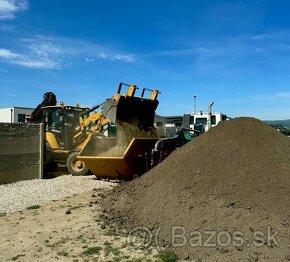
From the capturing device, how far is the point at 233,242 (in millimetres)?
5059

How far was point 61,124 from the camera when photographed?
48.1 feet

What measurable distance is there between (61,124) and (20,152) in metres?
2.82

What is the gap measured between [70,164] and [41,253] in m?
7.89

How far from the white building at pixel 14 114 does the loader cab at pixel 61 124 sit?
21.8 m

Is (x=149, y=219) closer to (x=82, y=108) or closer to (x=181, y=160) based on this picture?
(x=181, y=160)

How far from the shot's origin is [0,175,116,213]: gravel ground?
28.6ft

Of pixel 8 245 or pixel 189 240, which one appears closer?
pixel 189 240

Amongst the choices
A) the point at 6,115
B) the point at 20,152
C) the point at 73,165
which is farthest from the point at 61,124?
the point at 6,115

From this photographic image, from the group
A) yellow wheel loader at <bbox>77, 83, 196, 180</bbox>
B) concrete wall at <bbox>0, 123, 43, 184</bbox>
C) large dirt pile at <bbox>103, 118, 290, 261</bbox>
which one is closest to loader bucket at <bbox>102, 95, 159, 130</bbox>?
yellow wheel loader at <bbox>77, 83, 196, 180</bbox>

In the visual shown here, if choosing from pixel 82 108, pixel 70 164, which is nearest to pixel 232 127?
pixel 70 164

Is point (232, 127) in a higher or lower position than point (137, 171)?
higher

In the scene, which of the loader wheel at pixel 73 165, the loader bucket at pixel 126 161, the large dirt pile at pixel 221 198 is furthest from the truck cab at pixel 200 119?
the large dirt pile at pixel 221 198

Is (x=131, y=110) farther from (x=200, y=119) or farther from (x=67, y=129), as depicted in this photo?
(x=200, y=119)

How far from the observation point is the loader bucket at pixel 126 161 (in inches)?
407
